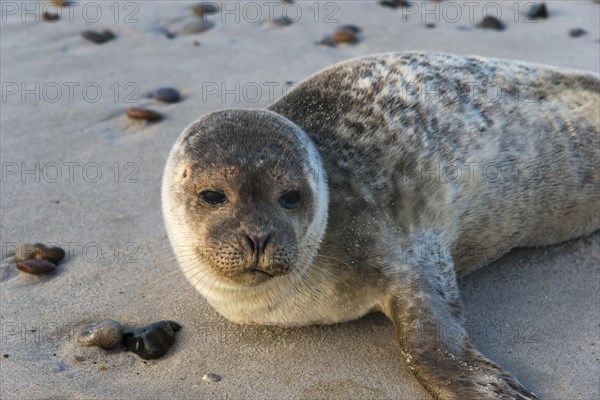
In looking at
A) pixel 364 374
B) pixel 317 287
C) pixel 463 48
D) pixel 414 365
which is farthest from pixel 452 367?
pixel 463 48

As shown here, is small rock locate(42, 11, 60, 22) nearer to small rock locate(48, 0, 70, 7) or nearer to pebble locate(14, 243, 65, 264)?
small rock locate(48, 0, 70, 7)

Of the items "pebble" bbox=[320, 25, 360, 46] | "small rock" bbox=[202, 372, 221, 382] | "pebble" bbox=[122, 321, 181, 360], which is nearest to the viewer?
"small rock" bbox=[202, 372, 221, 382]

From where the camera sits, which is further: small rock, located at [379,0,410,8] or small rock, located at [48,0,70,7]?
small rock, located at [379,0,410,8]

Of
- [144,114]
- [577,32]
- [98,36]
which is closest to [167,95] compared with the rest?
[144,114]

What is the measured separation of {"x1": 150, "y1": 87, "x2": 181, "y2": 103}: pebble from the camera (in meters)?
5.97

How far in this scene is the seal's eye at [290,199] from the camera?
338 cm

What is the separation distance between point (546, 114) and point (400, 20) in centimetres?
322

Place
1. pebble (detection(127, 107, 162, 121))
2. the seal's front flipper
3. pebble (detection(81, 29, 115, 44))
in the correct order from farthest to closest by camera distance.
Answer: pebble (detection(81, 29, 115, 44)) → pebble (detection(127, 107, 162, 121)) → the seal's front flipper

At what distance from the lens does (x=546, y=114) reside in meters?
4.55

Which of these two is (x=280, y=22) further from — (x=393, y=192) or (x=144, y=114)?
(x=393, y=192)

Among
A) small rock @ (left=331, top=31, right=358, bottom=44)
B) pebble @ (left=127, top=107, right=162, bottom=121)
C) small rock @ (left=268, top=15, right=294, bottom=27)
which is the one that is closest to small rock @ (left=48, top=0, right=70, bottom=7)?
small rock @ (left=268, top=15, right=294, bottom=27)

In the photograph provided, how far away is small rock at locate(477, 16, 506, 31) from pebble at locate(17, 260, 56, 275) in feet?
15.4

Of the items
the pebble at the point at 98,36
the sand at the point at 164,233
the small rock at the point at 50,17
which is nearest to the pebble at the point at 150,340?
the sand at the point at 164,233

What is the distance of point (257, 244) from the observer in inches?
124
